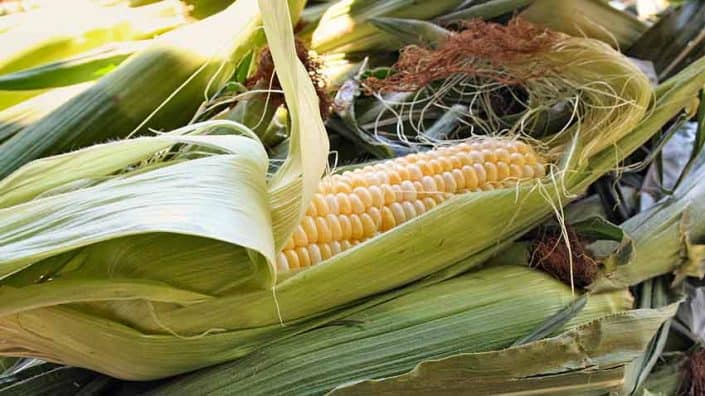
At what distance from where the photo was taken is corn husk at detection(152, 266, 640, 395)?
0.68 m

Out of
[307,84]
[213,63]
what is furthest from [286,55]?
[213,63]

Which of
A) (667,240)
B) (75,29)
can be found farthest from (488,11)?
(75,29)

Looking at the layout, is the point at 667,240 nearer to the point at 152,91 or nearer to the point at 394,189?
the point at 394,189

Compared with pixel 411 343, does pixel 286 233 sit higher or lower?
higher

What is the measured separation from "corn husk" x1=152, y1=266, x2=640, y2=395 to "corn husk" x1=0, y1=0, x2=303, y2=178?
0.33 m

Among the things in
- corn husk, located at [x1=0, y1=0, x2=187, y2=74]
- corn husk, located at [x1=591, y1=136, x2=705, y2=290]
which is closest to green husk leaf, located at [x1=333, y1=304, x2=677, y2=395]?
corn husk, located at [x1=591, y1=136, x2=705, y2=290]

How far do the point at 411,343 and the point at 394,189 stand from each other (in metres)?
0.18

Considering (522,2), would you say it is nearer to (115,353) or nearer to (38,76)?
(38,76)

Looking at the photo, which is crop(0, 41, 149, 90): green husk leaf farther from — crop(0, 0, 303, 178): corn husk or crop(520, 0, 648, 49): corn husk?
crop(520, 0, 648, 49): corn husk

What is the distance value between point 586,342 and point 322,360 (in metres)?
0.27

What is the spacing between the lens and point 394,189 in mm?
808

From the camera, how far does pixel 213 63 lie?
96cm

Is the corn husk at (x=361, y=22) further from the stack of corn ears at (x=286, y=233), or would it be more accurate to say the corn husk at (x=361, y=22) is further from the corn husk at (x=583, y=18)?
the stack of corn ears at (x=286, y=233)

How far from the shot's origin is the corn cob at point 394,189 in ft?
2.43
